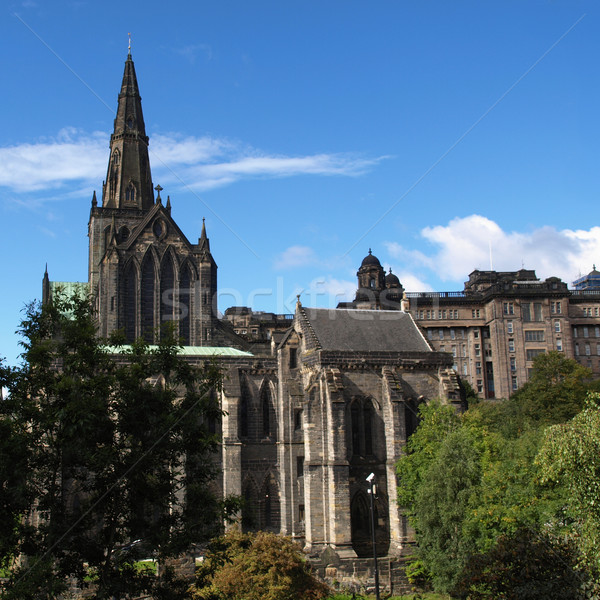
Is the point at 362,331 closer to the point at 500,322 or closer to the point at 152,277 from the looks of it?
the point at 152,277

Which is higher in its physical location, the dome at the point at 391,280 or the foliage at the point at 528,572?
the dome at the point at 391,280

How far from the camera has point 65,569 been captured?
66.0 feet

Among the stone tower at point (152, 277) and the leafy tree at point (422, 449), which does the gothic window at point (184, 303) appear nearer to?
the stone tower at point (152, 277)

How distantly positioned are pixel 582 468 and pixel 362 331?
93.1ft

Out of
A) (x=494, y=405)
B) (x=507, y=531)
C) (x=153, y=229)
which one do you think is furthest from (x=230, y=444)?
(x=494, y=405)

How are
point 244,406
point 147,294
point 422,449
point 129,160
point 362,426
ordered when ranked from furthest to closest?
point 129,160 → point 147,294 → point 244,406 → point 362,426 → point 422,449

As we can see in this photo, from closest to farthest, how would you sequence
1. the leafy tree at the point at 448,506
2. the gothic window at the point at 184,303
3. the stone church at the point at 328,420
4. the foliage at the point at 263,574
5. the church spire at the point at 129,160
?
the foliage at the point at 263,574, the leafy tree at the point at 448,506, the stone church at the point at 328,420, the gothic window at the point at 184,303, the church spire at the point at 129,160

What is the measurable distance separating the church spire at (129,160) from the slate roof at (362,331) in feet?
101

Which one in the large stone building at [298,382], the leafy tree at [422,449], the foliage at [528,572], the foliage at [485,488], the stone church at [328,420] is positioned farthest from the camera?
the large stone building at [298,382]

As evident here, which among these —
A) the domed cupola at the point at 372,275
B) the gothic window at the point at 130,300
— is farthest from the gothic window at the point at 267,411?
the domed cupola at the point at 372,275

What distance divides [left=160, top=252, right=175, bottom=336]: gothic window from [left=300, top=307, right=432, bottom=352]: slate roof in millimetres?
18446

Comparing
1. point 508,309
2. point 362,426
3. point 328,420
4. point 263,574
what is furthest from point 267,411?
point 508,309

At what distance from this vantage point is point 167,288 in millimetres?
66125

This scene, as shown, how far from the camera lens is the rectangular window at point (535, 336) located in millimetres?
105875
